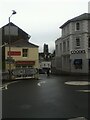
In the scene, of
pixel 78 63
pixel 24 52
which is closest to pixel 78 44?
pixel 78 63

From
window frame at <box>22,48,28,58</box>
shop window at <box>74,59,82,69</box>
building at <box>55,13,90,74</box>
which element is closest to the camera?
window frame at <box>22,48,28,58</box>

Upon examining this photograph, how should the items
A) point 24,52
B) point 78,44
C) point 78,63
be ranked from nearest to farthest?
point 24,52 → point 78,63 → point 78,44

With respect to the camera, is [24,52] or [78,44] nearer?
[24,52]

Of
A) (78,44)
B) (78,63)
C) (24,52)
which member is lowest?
(78,63)

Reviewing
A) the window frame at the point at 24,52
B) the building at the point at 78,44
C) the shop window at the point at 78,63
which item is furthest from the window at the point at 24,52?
the shop window at the point at 78,63

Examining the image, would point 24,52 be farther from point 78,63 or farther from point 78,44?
point 78,44

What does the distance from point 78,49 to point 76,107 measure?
45.3 metres

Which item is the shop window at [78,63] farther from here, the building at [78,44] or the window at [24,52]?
the window at [24,52]

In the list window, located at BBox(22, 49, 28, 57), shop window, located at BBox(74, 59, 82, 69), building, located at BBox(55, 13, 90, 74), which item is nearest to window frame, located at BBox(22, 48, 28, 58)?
window, located at BBox(22, 49, 28, 57)

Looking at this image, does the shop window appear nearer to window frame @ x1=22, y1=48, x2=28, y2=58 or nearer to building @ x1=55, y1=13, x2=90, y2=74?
building @ x1=55, y1=13, x2=90, y2=74

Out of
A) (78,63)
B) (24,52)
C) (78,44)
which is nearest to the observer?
(24,52)

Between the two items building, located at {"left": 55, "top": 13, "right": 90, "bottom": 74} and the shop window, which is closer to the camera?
building, located at {"left": 55, "top": 13, "right": 90, "bottom": 74}

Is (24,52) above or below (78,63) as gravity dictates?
above

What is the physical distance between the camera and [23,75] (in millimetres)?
41062
